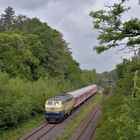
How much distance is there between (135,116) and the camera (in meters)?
11.4

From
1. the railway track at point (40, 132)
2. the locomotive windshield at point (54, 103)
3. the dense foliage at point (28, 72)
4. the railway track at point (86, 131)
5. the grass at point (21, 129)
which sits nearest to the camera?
the railway track at point (40, 132)

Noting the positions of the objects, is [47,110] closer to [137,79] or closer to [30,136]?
[30,136]

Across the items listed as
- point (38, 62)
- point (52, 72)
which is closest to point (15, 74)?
point (38, 62)

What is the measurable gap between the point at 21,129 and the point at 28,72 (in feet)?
103

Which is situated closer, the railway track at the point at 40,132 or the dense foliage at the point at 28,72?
the railway track at the point at 40,132

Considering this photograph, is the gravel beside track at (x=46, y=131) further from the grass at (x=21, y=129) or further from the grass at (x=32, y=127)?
the grass at (x=21, y=129)

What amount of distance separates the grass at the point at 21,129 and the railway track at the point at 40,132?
0.81m

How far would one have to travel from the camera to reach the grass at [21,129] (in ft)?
100

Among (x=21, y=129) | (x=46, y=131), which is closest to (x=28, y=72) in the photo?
(x=21, y=129)

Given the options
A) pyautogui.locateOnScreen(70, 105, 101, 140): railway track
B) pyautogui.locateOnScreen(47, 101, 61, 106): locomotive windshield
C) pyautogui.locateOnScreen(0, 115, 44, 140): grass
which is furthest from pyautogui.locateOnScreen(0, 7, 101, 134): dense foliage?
pyautogui.locateOnScreen(70, 105, 101, 140): railway track

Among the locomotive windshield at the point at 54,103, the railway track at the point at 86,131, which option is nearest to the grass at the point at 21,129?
the locomotive windshield at the point at 54,103

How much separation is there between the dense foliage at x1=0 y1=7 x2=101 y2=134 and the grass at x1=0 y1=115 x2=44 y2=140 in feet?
2.00

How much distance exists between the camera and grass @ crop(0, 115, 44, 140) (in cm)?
3058

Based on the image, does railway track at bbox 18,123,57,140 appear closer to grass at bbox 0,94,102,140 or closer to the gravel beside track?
the gravel beside track
